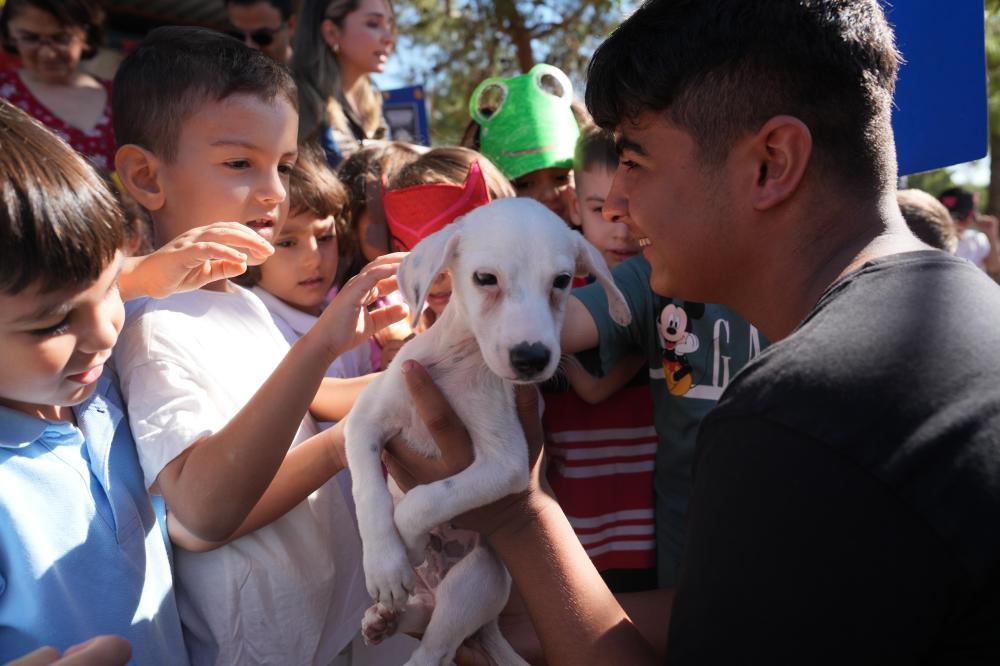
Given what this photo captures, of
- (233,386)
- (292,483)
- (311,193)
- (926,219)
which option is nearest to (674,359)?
(292,483)

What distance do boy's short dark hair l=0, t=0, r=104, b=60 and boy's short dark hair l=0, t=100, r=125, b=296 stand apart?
3.39m

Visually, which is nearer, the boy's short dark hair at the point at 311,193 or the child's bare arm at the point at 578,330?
the child's bare arm at the point at 578,330

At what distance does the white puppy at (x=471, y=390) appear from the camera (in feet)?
6.21

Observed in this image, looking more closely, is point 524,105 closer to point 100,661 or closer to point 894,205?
point 894,205

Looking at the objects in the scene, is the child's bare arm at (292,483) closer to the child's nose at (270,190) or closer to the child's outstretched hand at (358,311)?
the child's outstretched hand at (358,311)

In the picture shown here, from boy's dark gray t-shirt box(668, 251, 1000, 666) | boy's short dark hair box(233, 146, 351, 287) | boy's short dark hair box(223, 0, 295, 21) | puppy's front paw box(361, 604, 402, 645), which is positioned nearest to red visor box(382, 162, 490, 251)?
boy's short dark hair box(233, 146, 351, 287)

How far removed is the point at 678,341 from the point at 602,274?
500 millimetres

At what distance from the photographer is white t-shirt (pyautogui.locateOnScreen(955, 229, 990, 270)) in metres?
7.75

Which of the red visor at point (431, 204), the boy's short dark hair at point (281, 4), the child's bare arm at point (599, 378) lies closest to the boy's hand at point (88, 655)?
the child's bare arm at point (599, 378)

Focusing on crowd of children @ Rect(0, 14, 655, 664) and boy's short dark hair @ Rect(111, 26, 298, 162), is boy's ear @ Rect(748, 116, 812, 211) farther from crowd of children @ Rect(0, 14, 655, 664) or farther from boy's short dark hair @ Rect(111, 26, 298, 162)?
boy's short dark hair @ Rect(111, 26, 298, 162)

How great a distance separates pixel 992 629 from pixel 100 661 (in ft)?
4.72

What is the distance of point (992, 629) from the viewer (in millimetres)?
1031

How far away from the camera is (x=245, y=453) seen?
1.84 metres

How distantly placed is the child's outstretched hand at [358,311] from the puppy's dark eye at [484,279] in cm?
27
